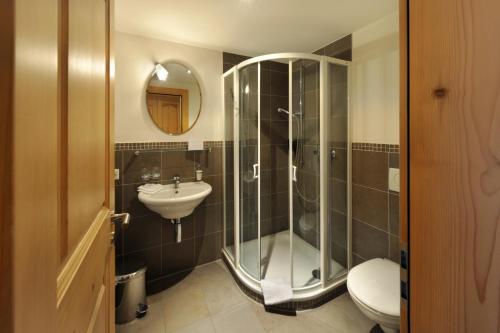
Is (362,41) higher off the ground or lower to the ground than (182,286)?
higher

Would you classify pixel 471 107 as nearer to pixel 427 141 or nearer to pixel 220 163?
pixel 427 141

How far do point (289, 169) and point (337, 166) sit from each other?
16.5 inches

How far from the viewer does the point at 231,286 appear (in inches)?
77.6

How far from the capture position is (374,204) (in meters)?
1.78

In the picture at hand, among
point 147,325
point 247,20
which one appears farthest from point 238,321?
point 247,20

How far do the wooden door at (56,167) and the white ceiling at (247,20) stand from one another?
103 centimetres

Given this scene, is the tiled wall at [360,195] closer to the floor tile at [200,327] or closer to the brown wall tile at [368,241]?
the brown wall tile at [368,241]

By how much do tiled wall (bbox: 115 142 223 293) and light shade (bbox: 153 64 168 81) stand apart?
0.61m

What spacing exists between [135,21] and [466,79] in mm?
2105

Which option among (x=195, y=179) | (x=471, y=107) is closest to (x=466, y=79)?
(x=471, y=107)

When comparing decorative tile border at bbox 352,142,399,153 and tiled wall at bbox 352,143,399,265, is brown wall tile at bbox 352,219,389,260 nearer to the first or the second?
tiled wall at bbox 352,143,399,265

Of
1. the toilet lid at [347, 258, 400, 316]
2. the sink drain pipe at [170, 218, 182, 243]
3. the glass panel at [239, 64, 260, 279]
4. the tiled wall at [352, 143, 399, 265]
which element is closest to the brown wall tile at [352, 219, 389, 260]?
the tiled wall at [352, 143, 399, 265]

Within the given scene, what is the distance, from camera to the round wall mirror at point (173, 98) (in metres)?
2.00

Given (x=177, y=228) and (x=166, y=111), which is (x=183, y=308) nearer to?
(x=177, y=228)
